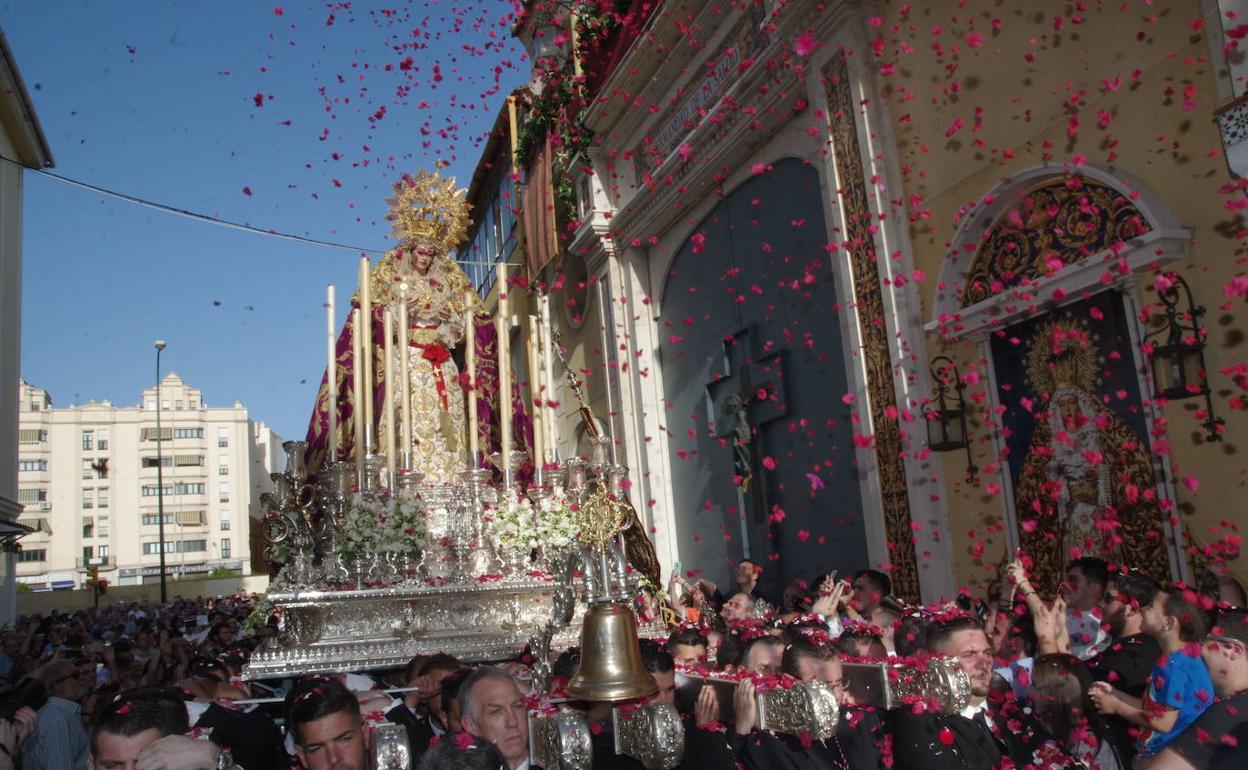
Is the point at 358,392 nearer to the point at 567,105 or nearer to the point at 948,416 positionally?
the point at 948,416

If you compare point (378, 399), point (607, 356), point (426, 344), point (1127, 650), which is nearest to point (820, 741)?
point (1127, 650)

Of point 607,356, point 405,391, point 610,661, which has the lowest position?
point 610,661

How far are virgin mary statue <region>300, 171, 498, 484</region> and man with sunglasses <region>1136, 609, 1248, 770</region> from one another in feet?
17.2

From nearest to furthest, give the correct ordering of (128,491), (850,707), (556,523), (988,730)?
(850,707), (988,730), (556,523), (128,491)

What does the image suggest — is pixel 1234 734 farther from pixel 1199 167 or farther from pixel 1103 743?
pixel 1199 167

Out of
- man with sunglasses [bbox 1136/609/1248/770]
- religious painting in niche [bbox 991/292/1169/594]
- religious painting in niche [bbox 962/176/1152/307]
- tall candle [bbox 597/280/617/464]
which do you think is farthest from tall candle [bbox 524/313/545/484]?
tall candle [bbox 597/280/617/464]

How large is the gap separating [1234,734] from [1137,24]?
422 centimetres

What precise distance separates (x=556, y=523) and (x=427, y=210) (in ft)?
10.1

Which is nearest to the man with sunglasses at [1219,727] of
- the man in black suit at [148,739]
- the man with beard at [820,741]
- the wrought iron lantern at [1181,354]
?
the man with beard at [820,741]

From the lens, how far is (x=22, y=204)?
2794cm

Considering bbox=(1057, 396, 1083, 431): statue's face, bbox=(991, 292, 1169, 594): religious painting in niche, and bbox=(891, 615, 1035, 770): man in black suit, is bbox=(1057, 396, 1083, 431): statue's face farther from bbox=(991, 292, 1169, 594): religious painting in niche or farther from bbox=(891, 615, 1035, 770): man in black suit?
bbox=(891, 615, 1035, 770): man in black suit

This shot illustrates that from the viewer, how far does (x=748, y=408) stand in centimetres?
1062

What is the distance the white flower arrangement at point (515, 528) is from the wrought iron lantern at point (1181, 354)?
3843mm

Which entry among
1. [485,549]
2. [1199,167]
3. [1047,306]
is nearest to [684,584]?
[485,549]
